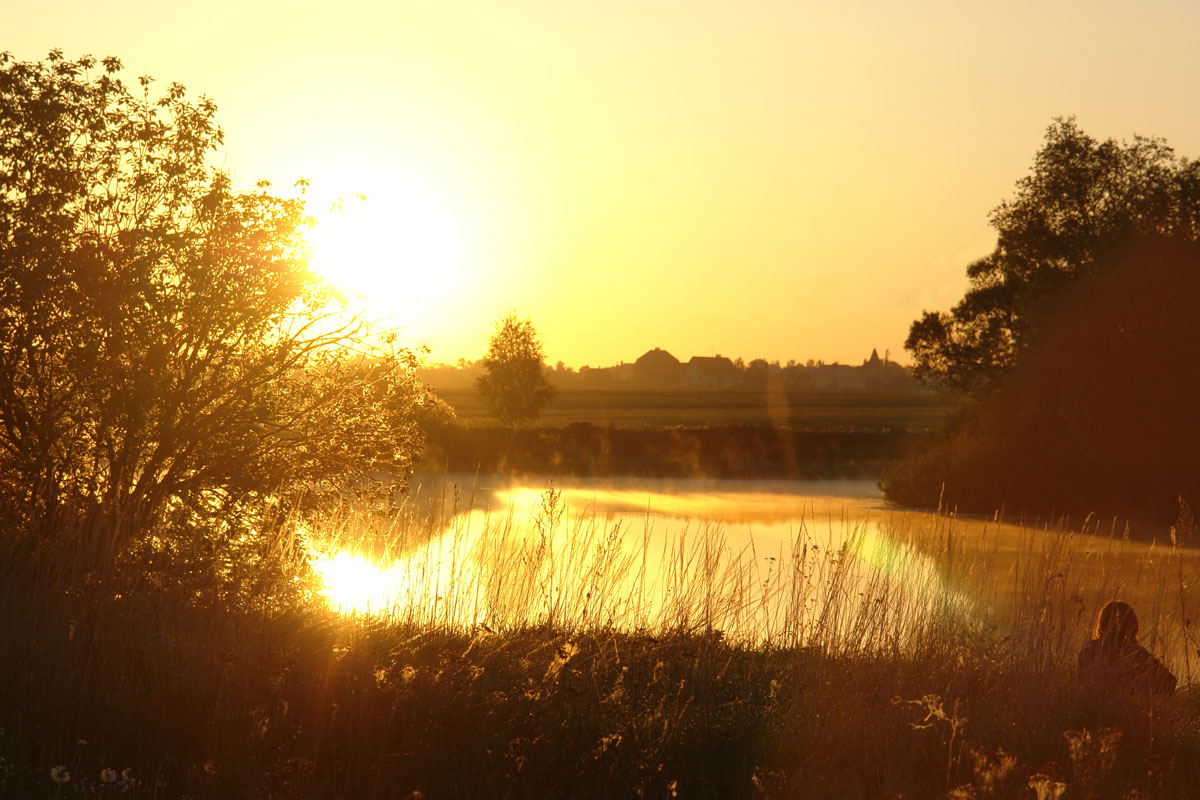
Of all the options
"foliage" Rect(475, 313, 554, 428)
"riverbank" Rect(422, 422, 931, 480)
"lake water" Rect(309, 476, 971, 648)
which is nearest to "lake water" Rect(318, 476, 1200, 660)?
"lake water" Rect(309, 476, 971, 648)

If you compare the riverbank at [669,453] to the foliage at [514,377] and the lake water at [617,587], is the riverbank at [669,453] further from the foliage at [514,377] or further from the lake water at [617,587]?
the lake water at [617,587]

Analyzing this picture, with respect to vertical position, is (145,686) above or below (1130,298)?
below

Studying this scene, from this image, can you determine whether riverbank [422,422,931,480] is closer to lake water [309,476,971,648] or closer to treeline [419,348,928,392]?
lake water [309,476,971,648]

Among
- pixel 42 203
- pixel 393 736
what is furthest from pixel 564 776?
pixel 42 203

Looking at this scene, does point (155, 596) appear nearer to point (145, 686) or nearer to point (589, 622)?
point (145, 686)

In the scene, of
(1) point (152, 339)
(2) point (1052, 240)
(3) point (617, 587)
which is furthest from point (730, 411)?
A: (1) point (152, 339)

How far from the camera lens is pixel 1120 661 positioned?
26.3ft

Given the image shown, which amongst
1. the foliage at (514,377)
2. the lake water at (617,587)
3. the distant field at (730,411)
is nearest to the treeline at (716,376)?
the distant field at (730,411)

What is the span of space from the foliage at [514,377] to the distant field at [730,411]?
2.57m

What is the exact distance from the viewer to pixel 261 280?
1245cm

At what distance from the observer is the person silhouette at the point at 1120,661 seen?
7.84 meters

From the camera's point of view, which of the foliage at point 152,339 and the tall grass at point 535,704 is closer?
the tall grass at point 535,704

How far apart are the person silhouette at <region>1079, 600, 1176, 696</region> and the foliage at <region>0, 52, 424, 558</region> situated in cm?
829

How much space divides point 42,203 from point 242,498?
3.98 meters
